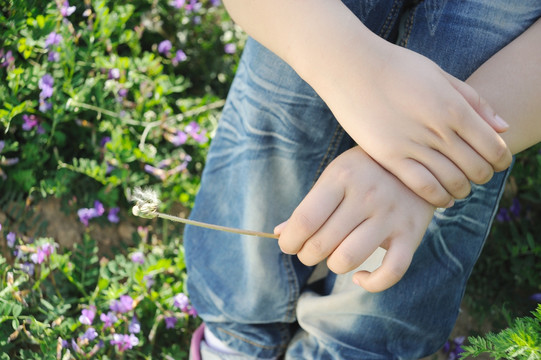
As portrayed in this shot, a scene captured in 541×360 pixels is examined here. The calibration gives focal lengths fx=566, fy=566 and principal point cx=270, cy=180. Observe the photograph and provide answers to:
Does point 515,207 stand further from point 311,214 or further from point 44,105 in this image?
point 44,105

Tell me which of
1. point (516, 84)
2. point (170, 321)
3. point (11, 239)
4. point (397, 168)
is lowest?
point (170, 321)

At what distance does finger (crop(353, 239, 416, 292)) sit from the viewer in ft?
3.17

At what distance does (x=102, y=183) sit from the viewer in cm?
178

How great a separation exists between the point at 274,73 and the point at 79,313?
0.89m

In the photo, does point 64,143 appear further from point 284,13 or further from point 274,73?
point 284,13

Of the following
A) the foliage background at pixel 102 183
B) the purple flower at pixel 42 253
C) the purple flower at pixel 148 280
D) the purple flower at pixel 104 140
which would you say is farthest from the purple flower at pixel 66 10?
the purple flower at pixel 148 280

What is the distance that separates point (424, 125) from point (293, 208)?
1.60 feet

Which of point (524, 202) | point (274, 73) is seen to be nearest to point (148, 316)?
point (274, 73)

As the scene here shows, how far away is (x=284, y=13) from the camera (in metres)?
1.05

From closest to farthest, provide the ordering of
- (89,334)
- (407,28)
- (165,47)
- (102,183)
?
(407,28) → (89,334) → (102,183) → (165,47)

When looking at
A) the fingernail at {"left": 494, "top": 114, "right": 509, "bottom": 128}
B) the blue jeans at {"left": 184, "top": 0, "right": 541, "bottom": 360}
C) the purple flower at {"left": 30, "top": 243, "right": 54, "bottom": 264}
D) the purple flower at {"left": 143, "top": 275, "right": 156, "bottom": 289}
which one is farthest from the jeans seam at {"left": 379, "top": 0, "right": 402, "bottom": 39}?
the purple flower at {"left": 30, "top": 243, "right": 54, "bottom": 264}

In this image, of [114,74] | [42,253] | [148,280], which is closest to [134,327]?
[148,280]

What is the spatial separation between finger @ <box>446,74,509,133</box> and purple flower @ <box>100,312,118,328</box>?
3.32 feet

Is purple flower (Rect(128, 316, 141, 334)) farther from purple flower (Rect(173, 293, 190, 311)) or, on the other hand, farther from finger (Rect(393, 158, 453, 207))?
finger (Rect(393, 158, 453, 207))
